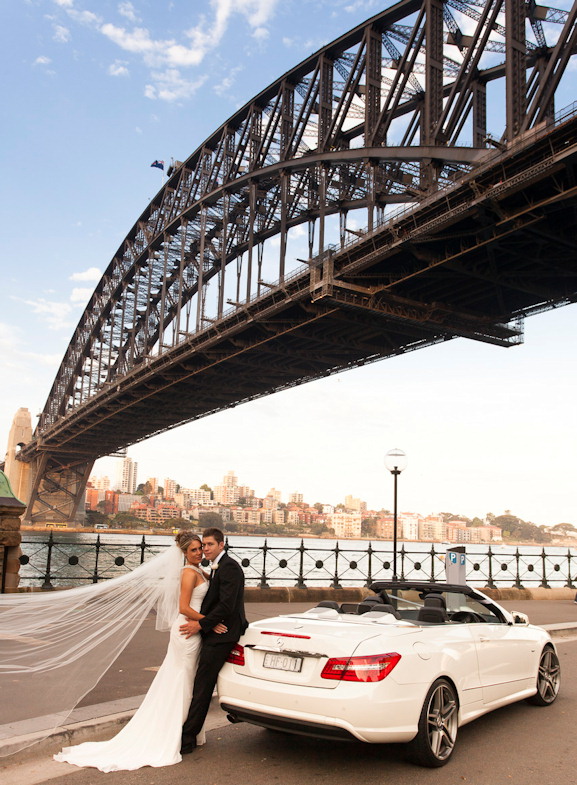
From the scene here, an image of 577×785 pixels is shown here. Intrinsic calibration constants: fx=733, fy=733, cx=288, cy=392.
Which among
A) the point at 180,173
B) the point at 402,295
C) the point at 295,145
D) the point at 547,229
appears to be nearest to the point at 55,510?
the point at 180,173

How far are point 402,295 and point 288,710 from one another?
91.6 feet

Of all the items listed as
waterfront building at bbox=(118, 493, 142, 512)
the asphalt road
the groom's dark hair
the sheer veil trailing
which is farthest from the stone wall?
waterfront building at bbox=(118, 493, 142, 512)

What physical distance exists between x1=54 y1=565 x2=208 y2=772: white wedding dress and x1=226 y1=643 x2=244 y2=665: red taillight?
0.78 feet

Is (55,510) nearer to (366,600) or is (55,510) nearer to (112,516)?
(112,516)

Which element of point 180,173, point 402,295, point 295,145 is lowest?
point 402,295

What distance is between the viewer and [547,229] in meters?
24.3

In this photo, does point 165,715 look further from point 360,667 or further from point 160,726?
point 360,667

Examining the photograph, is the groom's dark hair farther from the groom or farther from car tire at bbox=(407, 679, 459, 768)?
car tire at bbox=(407, 679, 459, 768)

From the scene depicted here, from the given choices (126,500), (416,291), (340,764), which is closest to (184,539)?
(340,764)

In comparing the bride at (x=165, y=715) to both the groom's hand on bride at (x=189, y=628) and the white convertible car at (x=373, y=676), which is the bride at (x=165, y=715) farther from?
the white convertible car at (x=373, y=676)

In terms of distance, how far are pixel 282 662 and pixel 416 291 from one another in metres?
27.8

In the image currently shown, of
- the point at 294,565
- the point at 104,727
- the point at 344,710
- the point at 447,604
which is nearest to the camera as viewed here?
the point at 344,710

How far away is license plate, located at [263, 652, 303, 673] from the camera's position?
183 inches

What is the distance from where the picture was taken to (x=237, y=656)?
199 inches
